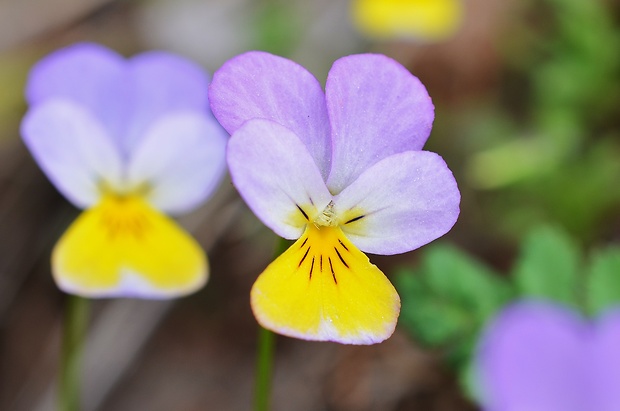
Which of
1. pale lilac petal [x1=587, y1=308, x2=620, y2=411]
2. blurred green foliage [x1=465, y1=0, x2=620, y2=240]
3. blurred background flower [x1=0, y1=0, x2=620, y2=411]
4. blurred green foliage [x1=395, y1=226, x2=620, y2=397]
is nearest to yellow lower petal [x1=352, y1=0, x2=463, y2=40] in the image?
blurred background flower [x1=0, y1=0, x2=620, y2=411]

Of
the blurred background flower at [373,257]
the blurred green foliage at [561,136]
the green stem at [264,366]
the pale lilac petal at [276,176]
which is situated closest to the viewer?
the pale lilac petal at [276,176]

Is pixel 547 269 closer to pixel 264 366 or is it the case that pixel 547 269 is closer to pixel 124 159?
pixel 264 366

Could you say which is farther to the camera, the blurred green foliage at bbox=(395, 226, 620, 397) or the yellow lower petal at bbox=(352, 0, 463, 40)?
the yellow lower petal at bbox=(352, 0, 463, 40)

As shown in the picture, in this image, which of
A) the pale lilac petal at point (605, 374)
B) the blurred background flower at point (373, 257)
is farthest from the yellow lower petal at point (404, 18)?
the pale lilac petal at point (605, 374)

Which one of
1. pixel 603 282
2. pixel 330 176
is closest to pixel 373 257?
pixel 603 282

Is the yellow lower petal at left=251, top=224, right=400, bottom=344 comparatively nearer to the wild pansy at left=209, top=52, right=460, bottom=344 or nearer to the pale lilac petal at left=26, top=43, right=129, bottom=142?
the wild pansy at left=209, top=52, right=460, bottom=344

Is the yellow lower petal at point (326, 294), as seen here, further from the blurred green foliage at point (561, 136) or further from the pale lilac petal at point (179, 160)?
the blurred green foliage at point (561, 136)
